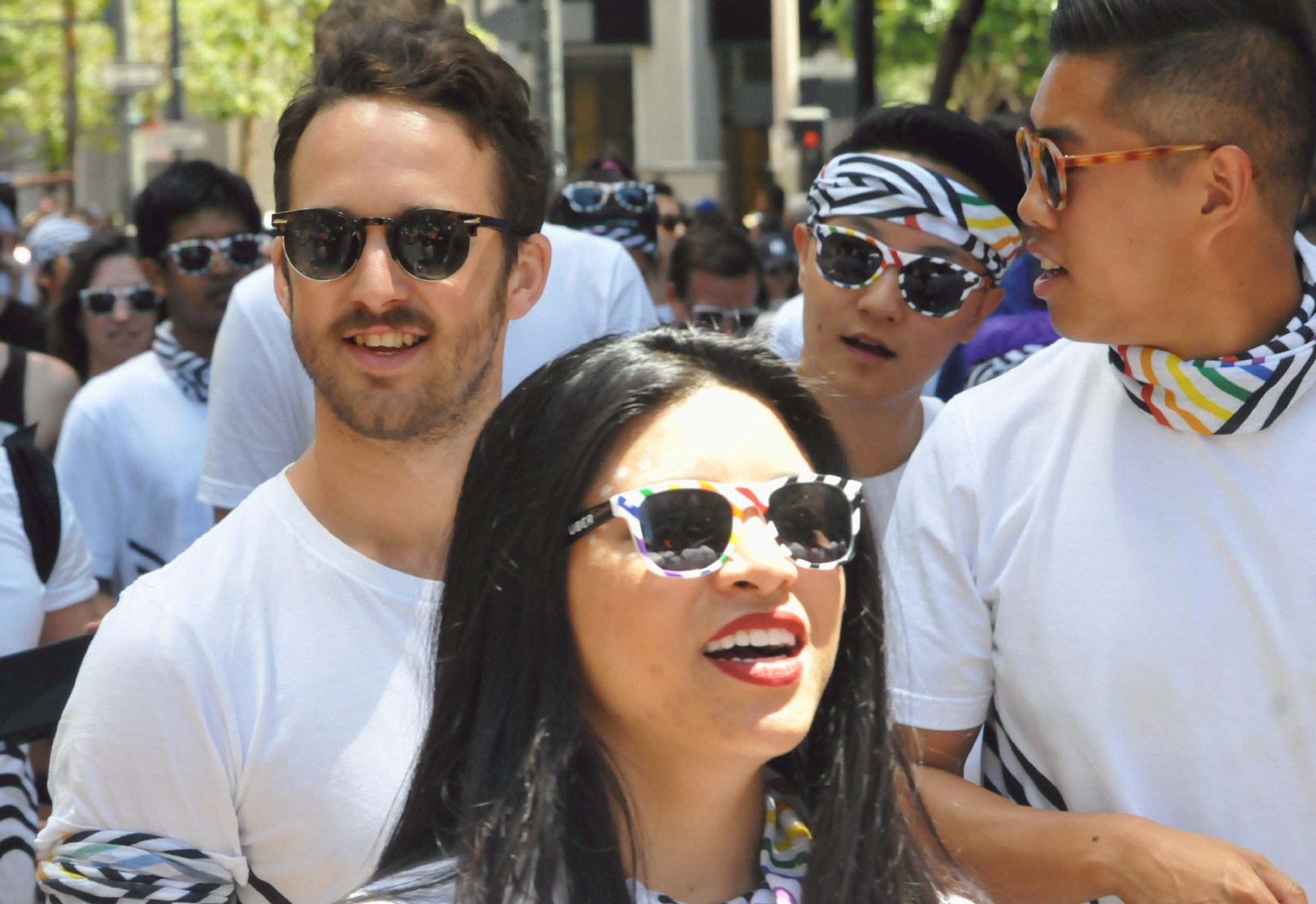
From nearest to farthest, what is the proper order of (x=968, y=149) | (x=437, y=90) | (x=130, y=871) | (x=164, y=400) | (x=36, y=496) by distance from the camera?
(x=130, y=871) < (x=437, y=90) < (x=36, y=496) < (x=968, y=149) < (x=164, y=400)

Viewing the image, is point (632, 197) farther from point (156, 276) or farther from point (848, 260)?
point (848, 260)

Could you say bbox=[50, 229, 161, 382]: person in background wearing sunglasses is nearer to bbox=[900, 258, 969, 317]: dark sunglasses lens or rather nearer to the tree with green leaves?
bbox=[900, 258, 969, 317]: dark sunglasses lens

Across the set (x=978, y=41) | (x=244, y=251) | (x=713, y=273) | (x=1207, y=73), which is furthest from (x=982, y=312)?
(x=978, y=41)

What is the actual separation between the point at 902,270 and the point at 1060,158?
1.04 m

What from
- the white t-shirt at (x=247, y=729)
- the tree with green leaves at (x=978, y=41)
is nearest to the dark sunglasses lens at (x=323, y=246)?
the white t-shirt at (x=247, y=729)

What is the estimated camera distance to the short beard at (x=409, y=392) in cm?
259

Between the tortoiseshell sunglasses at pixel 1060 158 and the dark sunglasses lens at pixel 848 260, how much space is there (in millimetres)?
963

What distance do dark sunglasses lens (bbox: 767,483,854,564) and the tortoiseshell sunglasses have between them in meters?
0.93

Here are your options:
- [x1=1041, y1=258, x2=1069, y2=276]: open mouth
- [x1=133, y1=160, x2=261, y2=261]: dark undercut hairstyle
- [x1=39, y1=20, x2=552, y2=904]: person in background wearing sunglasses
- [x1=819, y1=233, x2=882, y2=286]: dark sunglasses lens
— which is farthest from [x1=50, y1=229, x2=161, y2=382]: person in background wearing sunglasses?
[x1=1041, y1=258, x2=1069, y2=276]: open mouth

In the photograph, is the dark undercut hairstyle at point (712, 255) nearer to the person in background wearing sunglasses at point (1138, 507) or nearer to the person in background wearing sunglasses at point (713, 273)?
the person in background wearing sunglasses at point (713, 273)

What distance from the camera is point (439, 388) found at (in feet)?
8.73

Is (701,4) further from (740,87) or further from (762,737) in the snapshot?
(762,737)

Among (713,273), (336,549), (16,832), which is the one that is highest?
(713,273)

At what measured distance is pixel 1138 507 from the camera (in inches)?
99.4
